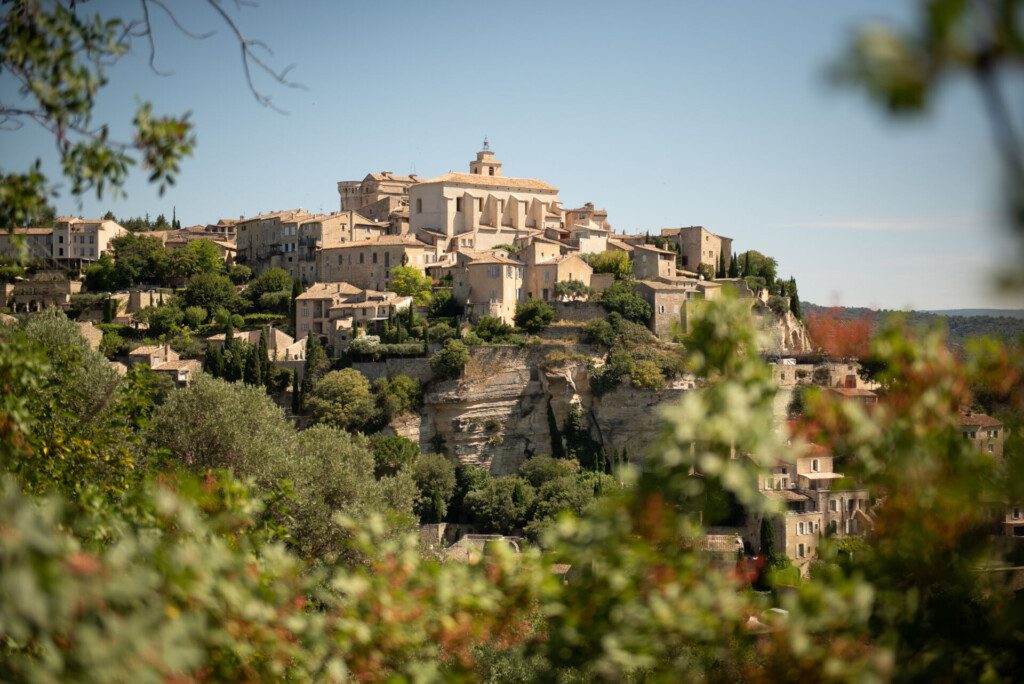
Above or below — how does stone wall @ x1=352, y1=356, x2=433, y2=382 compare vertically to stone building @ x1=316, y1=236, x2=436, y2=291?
below

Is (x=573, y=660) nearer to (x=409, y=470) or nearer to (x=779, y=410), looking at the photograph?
(x=409, y=470)

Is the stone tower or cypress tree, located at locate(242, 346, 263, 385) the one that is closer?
cypress tree, located at locate(242, 346, 263, 385)

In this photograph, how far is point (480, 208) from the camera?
215ft

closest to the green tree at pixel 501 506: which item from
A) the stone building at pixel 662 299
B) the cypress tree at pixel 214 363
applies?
the stone building at pixel 662 299

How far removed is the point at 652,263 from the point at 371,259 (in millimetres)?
→ 15612

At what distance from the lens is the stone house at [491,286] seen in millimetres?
51719

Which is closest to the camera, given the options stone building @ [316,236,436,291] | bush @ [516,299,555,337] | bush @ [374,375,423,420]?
→ bush @ [374,375,423,420]

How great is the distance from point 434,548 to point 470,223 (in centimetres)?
3788

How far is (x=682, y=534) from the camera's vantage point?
194 inches

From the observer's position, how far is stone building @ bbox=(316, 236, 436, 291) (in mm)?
59594

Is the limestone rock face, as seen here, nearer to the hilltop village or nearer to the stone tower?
the hilltop village

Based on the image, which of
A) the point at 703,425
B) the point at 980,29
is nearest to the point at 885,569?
the point at 703,425

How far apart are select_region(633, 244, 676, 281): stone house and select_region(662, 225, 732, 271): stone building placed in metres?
3.05

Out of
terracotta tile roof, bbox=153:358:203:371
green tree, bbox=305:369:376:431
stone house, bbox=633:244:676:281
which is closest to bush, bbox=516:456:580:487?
green tree, bbox=305:369:376:431
